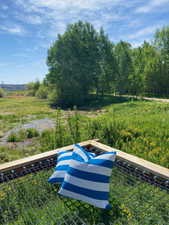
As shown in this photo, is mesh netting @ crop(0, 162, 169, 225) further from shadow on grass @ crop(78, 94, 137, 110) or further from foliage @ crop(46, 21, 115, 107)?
foliage @ crop(46, 21, 115, 107)

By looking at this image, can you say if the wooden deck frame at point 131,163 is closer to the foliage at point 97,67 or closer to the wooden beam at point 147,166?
the wooden beam at point 147,166

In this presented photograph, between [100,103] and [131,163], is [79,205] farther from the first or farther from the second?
[100,103]

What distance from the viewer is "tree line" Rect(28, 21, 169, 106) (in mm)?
14406

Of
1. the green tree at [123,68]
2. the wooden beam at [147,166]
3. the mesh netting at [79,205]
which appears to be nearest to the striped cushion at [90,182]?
the mesh netting at [79,205]

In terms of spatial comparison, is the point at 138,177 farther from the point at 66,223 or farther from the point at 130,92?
the point at 130,92

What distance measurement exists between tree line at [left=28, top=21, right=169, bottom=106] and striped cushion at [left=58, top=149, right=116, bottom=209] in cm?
1253

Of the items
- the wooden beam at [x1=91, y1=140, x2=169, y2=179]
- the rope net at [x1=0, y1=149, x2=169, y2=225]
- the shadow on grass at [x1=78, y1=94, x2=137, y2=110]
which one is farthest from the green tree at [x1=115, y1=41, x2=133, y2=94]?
the rope net at [x1=0, y1=149, x2=169, y2=225]

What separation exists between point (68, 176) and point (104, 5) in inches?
198

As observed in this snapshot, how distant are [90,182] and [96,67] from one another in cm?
1469

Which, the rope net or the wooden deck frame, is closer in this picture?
the rope net

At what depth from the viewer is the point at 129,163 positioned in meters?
1.77

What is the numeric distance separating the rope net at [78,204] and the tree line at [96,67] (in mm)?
12254

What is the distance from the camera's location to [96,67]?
49.5 feet

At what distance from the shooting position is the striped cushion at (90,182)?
1.23 meters
